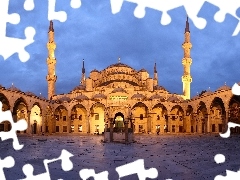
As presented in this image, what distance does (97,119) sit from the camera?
43219mm

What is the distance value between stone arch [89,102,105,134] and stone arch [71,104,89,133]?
3.27 ft

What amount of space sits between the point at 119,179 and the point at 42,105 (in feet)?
108

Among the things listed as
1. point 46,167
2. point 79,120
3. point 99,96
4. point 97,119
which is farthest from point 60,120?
point 46,167

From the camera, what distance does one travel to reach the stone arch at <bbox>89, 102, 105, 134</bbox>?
4275 cm

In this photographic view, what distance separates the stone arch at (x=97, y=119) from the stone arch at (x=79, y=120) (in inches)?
39.3

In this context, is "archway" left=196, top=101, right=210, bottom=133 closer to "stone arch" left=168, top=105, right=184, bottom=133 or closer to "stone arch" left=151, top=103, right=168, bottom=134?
"stone arch" left=168, top=105, right=184, bottom=133

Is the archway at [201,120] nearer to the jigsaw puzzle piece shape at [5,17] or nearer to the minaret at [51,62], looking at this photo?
the minaret at [51,62]

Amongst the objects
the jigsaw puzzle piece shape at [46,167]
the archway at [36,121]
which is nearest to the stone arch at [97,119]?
the archway at [36,121]

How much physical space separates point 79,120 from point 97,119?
2.98 meters

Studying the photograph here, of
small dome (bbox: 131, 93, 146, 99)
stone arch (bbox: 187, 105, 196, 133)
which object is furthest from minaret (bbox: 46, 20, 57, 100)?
stone arch (bbox: 187, 105, 196, 133)

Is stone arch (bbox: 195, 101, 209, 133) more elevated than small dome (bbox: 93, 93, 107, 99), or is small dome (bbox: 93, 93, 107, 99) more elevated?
small dome (bbox: 93, 93, 107, 99)

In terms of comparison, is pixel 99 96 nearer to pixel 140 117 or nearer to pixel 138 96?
pixel 138 96

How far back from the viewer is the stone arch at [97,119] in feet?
140

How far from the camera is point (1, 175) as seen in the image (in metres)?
6.08
